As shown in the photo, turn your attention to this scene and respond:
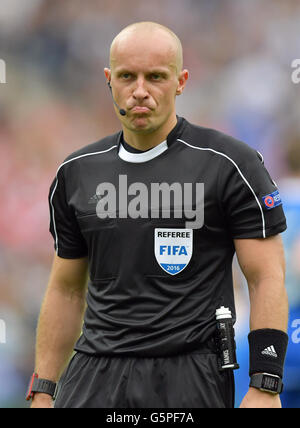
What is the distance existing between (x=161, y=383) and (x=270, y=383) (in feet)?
1.25

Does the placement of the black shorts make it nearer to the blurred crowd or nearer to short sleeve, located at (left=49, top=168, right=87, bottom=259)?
short sleeve, located at (left=49, top=168, right=87, bottom=259)

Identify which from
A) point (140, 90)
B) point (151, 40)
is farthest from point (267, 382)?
point (151, 40)

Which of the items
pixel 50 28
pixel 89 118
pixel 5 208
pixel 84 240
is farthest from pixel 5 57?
pixel 84 240

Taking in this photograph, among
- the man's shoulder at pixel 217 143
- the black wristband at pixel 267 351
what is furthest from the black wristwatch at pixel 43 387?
the man's shoulder at pixel 217 143

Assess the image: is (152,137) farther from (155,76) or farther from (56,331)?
(56,331)

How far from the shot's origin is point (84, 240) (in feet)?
10.7

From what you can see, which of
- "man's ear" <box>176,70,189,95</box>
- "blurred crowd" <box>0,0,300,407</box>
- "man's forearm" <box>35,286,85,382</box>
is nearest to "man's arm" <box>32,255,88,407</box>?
"man's forearm" <box>35,286,85,382</box>

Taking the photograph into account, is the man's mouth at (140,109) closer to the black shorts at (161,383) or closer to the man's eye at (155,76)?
the man's eye at (155,76)

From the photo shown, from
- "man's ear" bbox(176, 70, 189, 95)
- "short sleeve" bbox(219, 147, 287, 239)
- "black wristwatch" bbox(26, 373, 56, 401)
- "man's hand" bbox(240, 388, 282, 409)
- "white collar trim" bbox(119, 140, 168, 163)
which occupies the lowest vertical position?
"man's hand" bbox(240, 388, 282, 409)

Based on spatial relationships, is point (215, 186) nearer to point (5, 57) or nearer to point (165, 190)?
point (165, 190)

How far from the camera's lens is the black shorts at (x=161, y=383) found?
2867 millimetres

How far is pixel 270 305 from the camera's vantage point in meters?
2.82

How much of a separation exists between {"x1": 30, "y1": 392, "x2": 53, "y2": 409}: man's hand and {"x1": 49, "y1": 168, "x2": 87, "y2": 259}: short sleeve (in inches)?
21.5

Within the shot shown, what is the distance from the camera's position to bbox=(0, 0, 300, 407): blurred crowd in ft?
24.7
